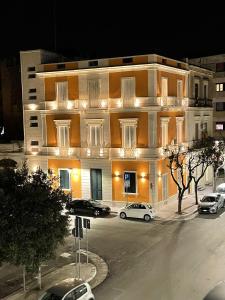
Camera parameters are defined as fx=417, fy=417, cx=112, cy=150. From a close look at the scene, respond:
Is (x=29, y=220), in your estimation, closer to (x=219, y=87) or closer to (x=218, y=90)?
(x=218, y=90)

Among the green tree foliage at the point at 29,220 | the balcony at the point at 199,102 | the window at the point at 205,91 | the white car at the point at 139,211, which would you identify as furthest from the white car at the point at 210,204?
the green tree foliage at the point at 29,220

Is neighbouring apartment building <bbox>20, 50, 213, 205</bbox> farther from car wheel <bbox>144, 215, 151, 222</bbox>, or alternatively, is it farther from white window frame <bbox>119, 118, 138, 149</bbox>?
car wheel <bbox>144, 215, 151, 222</bbox>

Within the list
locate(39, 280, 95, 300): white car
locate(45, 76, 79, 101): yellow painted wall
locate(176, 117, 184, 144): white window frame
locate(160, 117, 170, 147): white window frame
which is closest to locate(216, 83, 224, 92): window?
locate(176, 117, 184, 144): white window frame

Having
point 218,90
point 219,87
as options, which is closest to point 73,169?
point 218,90

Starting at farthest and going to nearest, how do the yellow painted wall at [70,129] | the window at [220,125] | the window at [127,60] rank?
1. the window at [220,125]
2. the yellow painted wall at [70,129]
3. the window at [127,60]

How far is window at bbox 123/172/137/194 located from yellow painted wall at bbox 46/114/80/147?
17.7 ft

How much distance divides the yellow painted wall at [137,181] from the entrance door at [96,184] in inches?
50.7

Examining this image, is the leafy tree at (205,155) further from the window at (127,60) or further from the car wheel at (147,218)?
the window at (127,60)

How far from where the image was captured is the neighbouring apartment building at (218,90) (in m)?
53.8

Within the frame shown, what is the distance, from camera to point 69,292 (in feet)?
54.1

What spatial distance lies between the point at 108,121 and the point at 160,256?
49.8 feet

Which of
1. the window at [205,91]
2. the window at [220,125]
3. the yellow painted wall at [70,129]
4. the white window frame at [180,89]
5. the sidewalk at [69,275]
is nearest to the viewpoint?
the sidewalk at [69,275]

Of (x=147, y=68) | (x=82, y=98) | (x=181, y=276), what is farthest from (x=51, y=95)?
(x=181, y=276)

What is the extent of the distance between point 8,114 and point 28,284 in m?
34.1
